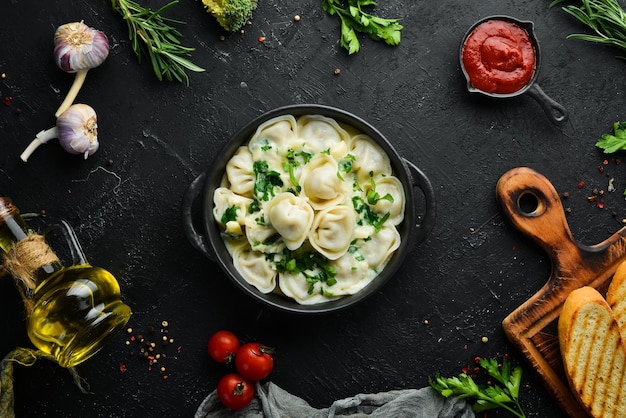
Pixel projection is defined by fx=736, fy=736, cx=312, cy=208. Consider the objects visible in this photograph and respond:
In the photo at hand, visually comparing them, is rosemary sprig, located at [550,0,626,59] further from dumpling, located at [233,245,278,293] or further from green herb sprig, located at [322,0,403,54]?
dumpling, located at [233,245,278,293]

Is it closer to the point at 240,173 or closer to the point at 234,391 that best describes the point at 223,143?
the point at 240,173

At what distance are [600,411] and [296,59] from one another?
8.35 feet

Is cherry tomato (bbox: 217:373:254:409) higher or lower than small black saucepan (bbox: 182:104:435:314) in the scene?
lower

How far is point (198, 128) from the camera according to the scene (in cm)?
410

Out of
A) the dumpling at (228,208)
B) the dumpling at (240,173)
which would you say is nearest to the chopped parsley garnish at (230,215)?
the dumpling at (228,208)

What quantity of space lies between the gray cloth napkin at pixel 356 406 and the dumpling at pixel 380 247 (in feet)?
2.45

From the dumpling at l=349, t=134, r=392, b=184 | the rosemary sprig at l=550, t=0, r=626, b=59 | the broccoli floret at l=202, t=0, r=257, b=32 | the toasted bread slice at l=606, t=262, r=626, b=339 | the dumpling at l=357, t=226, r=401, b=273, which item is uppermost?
the rosemary sprig at l=550, t=0, r=626, b=59

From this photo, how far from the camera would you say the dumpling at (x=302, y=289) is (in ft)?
12.7

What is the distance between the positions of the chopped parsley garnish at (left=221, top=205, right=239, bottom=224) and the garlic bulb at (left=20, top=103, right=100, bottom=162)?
846 mm

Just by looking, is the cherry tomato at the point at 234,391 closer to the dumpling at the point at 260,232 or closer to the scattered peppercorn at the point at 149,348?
the scattered peppercorn at the point at 149,348

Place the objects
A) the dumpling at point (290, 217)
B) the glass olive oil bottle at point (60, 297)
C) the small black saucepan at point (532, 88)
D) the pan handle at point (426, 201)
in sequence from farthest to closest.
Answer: the small black saucepan at point (532, 88)
the pan handle at point (426, 201)
the dumpling at point (290, 217)
the glass olive oil bottle at point (60, 297)

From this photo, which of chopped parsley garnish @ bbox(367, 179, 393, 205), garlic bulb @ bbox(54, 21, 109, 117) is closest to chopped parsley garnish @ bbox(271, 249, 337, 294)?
chopped parsley garnish @ bbox(367, 179, 393, 205)

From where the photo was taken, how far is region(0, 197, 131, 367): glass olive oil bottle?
3.59 m

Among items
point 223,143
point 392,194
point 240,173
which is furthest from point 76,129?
point 392,194
